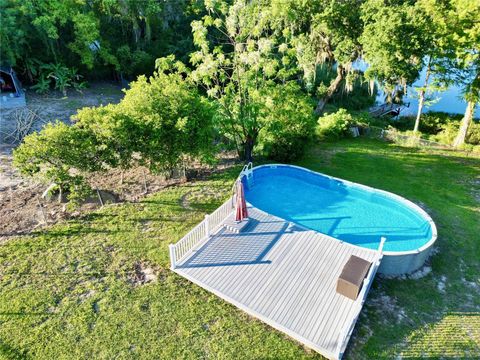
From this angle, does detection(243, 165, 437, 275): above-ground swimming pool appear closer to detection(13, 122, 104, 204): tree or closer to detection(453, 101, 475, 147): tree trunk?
detection(13, 122, 104, 204): tree

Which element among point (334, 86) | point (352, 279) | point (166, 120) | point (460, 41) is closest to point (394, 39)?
point (460, 41)

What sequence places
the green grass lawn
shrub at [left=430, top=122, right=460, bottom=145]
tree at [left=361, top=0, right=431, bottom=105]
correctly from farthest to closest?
shrub at [left=430, top=122, right=460, bottom=145]
tree at [left=361, top=0, right=431, bottom=105]
the green grass lawn

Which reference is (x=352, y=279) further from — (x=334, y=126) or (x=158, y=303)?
(x=334, y=126)

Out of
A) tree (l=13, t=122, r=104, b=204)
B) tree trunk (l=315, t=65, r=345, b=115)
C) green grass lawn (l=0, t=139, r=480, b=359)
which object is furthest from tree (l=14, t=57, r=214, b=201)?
tree trunk (l=315, t=65, r=345, b=115)

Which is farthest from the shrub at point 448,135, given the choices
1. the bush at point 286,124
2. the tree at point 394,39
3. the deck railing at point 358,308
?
the deck railing at point 358,308

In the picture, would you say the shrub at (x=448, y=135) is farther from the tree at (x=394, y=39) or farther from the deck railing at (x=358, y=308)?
the deck railing at (x=358, y=308)

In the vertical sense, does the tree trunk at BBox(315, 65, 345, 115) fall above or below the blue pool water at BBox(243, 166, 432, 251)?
above
